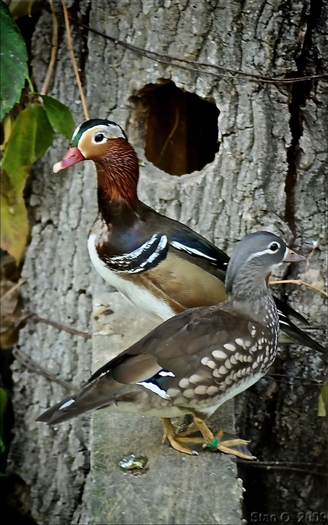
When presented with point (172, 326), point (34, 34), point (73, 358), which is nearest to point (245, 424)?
point (73, 358)

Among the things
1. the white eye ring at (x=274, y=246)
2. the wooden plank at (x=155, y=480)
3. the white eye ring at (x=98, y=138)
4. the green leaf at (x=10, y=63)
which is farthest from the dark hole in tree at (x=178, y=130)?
the wooden plank at (x=155, y=480)

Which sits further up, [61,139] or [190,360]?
[61,139]

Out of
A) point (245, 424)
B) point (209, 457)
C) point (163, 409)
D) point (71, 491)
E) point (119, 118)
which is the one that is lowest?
point (71, 491)

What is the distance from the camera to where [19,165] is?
215 cm

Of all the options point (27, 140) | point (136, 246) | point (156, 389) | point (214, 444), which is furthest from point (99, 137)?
point (214, 444)

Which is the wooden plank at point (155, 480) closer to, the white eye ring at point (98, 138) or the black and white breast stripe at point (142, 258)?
the black and white breast stripe at point (142, 258)

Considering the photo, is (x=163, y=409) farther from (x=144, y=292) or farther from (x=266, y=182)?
(x=266, y=182)

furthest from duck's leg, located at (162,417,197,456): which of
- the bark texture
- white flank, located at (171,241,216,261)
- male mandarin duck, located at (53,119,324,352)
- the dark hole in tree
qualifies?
the dark hole in tree

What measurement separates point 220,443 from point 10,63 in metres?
1.13

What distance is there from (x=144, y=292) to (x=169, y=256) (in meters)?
0.10

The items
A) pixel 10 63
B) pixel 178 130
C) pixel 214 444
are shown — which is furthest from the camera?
pixel 178 130

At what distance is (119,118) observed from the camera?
2094mm

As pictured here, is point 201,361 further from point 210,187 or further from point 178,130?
point 178,130

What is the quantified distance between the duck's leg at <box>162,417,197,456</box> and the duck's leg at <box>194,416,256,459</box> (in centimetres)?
4
